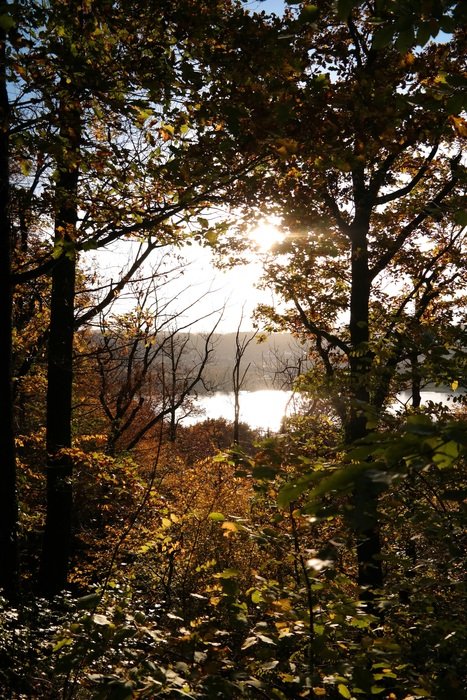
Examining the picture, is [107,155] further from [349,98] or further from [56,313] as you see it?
[56,313]

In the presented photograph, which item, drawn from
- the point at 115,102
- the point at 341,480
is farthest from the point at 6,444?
the point at 341,480

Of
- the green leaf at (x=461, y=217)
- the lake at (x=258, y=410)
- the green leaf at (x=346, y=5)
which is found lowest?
the lake at (x=258, y=410)

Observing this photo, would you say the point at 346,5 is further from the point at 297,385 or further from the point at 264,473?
the point at 297,385

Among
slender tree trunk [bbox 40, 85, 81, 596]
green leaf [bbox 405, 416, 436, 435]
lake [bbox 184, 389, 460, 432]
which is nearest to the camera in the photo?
green leaf [bbox 405, 416, 436, 435]

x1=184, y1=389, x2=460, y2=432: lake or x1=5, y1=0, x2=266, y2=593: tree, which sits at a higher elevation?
x1=5, y1=0, x2=266, y2=593: tree

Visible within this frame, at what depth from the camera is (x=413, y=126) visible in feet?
12.7

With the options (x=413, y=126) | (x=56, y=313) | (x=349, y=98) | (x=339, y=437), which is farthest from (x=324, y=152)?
(x=339, y=437)

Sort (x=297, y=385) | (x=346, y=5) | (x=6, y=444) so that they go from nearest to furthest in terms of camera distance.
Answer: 1. (x=346, y=5)
2. (x=6, y=444)
3. (x=297, y=385)

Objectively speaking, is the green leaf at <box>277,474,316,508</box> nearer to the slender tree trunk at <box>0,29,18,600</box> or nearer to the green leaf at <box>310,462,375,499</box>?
the green leaf at <box>310,462,375,499</box>

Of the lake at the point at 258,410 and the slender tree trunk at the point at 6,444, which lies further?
the lake at the point at 258,410

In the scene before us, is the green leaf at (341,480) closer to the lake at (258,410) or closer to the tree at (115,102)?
the tree at (115,102)

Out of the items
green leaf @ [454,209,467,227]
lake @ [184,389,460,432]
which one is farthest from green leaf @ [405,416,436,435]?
lake @ [184,389,460,432]

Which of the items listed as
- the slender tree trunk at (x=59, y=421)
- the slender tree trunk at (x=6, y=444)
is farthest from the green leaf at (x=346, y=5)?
the slender tree trunk at (x=59, y=421)

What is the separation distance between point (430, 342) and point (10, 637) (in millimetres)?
4944
